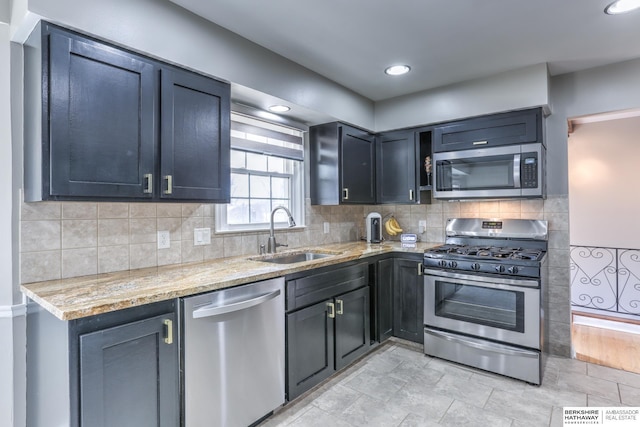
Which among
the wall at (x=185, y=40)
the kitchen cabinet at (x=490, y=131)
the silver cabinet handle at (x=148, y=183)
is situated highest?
the wall at (x=185, y=40)

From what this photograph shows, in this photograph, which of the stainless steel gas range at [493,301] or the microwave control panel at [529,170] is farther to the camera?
the microwave control panel at [529,170]

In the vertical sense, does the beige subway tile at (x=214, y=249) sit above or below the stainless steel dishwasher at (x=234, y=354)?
above

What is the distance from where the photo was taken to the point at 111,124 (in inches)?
63.6

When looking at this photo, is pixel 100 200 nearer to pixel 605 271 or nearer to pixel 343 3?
pixel 343 3

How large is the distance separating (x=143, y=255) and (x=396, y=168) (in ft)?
8.04

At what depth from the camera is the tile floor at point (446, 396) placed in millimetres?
2018

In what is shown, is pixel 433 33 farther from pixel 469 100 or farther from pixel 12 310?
pixel 12 310

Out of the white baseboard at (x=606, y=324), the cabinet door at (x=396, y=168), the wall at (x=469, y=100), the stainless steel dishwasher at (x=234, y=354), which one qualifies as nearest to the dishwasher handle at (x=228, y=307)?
the stainless steel dishwasher at (x=234, y=354)

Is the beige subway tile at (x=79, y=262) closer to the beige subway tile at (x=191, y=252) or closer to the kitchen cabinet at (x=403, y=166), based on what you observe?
the beige subway tile at (x=191, y=252)

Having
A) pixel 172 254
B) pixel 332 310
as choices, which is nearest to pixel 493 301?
pixel 332 310

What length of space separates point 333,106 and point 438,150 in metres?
1.07

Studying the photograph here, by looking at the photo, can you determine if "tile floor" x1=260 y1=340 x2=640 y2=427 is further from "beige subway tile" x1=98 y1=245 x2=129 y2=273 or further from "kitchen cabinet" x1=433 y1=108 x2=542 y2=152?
"kitchen cabinet" x1=433 y1=108 x2=542 y2=152

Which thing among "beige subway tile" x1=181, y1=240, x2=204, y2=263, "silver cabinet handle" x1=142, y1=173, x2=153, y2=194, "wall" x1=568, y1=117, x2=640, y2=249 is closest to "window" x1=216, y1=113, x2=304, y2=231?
"beige subway tile" x1=181, y1=240, x2=204, y2=263

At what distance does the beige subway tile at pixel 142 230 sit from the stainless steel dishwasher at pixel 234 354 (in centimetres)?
70
